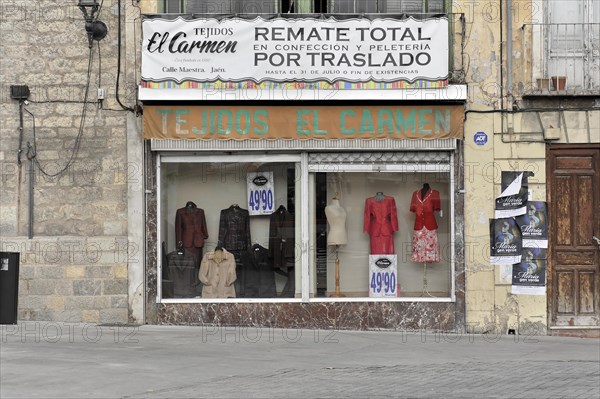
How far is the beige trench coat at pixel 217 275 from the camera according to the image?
50.0 ft

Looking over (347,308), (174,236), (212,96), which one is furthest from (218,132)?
(347,308)

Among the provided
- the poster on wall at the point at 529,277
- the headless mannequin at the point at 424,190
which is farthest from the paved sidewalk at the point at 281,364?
the headless mannequin at the point at 424,190

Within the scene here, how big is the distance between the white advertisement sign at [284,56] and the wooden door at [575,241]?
2260 millimetres

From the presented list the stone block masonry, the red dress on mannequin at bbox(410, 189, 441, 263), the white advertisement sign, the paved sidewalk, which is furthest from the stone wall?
the red dress on mannequin at bbox(410, 189, 441, 263)

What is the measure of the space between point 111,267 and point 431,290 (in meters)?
4.42

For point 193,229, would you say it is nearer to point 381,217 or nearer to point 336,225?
point 336,225

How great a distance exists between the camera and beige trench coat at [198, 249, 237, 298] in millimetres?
15227

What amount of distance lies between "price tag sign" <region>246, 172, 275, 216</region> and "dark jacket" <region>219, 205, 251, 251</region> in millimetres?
153

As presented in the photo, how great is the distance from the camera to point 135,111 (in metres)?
14.9

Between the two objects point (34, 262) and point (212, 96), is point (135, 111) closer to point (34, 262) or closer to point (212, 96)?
point (212, 96)

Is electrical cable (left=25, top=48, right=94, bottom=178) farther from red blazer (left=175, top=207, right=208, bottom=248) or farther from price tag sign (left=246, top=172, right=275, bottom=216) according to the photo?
price tag sign (left=246, top=172, right=275, bottom=216)

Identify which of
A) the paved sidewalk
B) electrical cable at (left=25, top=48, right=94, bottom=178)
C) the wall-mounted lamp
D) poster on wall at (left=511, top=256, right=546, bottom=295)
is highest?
the wall-mounted lamp

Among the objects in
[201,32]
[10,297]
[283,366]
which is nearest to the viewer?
[283,366]

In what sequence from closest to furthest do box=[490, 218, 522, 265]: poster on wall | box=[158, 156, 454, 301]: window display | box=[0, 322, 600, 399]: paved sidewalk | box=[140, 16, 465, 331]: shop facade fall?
box=[0, 322, 600, 399]: paved sidewalk → box=[140, 16, 465, 331]: shop facade → box=[490, 218, 522, 265]: poster on wall → box=[158, 156, 454, 301]: window display
